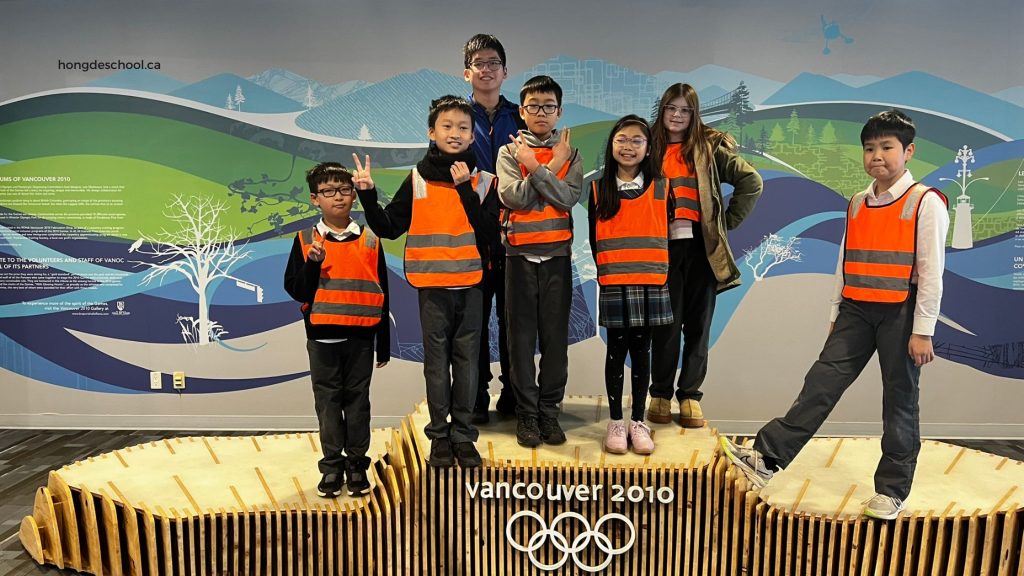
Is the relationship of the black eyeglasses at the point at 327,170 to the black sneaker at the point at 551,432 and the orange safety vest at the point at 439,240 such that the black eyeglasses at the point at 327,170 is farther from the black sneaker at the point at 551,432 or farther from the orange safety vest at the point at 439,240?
the black sneaker at the point at 551,432

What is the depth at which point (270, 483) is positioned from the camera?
317cm

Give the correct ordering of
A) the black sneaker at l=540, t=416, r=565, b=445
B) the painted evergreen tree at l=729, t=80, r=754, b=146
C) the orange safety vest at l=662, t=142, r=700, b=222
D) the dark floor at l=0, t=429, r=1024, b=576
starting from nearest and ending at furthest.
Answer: the black sneaker at l=540, t=416, r=565, b=445 → the orange safety vest at l=662, t=142, r=700, b=222 → the dark floor at l=0, t=429, r=1024, b=576 → the painted evergreen tree at l=729, t=80, r=754, b=146

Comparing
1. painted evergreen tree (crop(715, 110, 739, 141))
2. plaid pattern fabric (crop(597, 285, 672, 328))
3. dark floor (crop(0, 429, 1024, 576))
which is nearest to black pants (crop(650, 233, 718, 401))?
plaid pattern fabric (crop(597, 285, 672, 328))

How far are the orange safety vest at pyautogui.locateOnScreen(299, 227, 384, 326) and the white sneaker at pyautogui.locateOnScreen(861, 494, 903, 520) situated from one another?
6.85 ft

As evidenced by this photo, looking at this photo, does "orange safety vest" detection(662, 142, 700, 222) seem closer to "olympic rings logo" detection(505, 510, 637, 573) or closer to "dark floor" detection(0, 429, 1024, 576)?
"olympic rings logo" detection(505, 510, 637, 573)

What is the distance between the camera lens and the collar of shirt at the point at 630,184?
9.48ft

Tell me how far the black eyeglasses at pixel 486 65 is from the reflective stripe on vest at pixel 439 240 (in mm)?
594

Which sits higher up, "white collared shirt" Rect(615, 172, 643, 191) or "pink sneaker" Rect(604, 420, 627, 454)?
"white collared shirt" Rect(615, 172, 643, 191)

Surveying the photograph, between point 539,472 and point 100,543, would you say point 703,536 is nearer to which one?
point 539,472

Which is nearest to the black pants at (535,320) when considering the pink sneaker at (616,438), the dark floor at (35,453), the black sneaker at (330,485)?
the pink sneaker at (616,438)

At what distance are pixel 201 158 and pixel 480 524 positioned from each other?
11.1ft

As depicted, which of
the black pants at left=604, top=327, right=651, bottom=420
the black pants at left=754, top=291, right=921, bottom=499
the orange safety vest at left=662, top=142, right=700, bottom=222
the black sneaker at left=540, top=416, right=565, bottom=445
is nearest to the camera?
the black pants at left=754, top=291, right=921, bottom=499

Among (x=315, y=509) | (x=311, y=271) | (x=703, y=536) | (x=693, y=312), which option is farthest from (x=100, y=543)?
(x=693, y=312)

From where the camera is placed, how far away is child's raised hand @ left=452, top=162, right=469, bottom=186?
2758 mm
